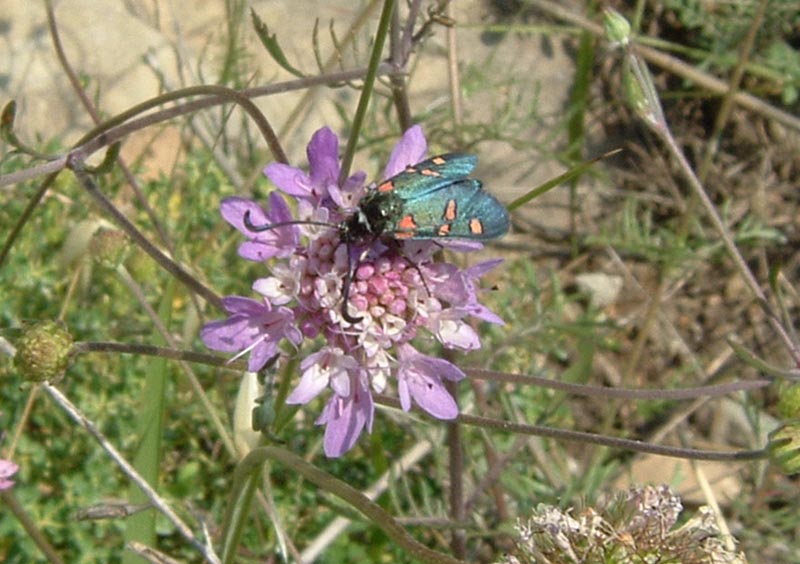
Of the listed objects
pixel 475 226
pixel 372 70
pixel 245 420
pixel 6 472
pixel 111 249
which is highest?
pixel 372 70

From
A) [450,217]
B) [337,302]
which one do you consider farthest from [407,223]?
[337,302]

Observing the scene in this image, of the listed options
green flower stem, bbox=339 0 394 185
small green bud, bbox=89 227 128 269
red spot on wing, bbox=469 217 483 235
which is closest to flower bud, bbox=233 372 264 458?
small green bud, bbox=89 227 128 269

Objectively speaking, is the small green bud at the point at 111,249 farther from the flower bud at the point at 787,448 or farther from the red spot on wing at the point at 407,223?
the flower bud at the point at 787,448

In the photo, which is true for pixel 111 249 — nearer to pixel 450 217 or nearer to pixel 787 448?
pixel 450 217

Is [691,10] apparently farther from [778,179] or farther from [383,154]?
[383,154]

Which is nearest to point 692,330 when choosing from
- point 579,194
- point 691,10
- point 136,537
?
point 579,194

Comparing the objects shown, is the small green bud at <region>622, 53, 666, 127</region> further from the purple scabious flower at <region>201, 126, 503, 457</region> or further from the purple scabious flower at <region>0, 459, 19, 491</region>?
the purple scabious flower at <region>0, 459, 19, 491</region>
